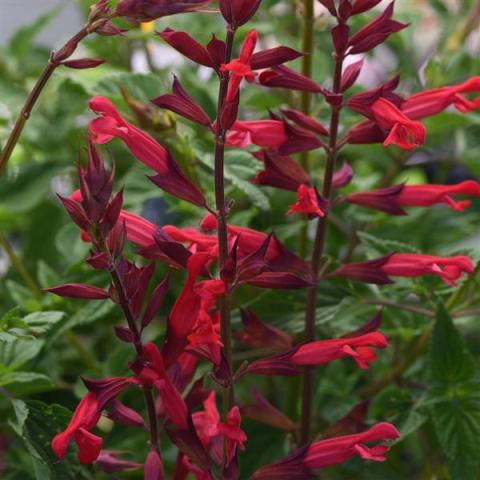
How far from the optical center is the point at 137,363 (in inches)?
19.6

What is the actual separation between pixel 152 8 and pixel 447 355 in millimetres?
325

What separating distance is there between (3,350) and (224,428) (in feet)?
0.70

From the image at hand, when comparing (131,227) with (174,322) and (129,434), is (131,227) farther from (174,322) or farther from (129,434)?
(129,434)

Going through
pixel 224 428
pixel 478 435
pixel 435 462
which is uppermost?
pixel 224 428

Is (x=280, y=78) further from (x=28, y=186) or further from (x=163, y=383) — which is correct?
(x=28, y=186)

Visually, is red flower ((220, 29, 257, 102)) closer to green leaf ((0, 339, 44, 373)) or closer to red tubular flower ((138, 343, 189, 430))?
red tubular flower ((138, 343, 189, 430))

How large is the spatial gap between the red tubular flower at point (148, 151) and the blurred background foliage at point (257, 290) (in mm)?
69

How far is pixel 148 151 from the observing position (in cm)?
54

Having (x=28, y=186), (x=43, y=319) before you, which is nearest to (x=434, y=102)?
(x=43, y=319)

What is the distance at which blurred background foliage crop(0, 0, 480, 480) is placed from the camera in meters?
0.65

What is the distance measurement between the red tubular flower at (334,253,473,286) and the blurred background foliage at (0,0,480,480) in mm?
43

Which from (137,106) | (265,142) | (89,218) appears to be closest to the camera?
(89,218)

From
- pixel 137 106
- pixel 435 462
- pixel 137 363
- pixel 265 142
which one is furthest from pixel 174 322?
pixel 435 462

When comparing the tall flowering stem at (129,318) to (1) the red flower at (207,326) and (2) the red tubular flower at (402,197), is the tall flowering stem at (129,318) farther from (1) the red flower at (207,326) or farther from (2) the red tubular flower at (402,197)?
(2) the red tubular flower at (402,197)
